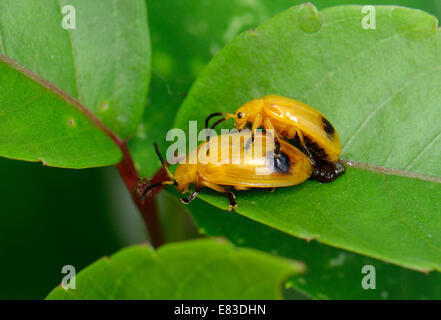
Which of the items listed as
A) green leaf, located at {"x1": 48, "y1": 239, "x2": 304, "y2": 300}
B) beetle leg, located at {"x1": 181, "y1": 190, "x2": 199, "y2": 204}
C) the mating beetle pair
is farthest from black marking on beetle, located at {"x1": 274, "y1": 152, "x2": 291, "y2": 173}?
green leaf, located at {"x1": 48, "y1": 239, "x2": 304, "y2": 300}

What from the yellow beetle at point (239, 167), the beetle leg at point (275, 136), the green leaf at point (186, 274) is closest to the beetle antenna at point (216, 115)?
the yellow beetle at point (239, 167)

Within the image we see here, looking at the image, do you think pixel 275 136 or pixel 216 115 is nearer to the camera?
pixel 216 115

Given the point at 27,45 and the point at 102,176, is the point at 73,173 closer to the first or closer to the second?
the point at 102,176

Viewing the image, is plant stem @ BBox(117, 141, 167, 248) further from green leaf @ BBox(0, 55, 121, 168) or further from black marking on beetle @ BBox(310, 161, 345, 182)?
black marking on beetle @ BBox(310, 161, 345, 182)

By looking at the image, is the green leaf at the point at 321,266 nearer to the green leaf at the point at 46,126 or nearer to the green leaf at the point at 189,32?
the green leaf at the point at 46,126

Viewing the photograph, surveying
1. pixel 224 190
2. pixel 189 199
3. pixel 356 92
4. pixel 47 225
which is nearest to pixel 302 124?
pixel 356 92

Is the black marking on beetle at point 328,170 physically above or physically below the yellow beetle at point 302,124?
below

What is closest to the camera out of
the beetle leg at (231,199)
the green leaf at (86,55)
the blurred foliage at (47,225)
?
the beetle leg at (231,199)

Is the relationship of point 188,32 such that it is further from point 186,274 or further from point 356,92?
point 186,274
